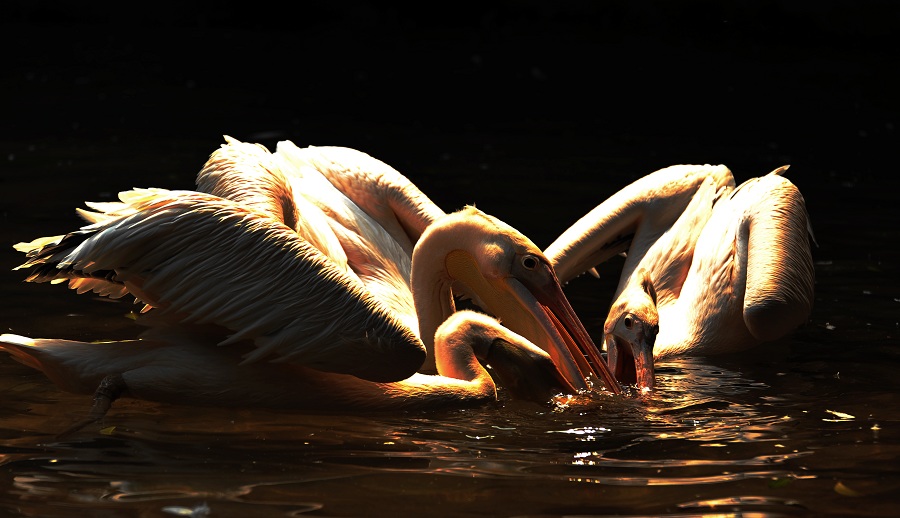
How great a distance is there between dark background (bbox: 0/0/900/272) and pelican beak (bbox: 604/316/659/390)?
283 centimetres

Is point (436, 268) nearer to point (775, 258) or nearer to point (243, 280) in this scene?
point (243, 280)

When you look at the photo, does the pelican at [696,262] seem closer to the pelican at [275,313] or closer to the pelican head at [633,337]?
the pelican head at [633,337]

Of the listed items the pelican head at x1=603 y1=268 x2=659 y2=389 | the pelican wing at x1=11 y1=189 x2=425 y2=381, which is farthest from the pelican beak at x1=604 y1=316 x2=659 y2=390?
the pelican wing at x1=11 y1=189 x2=425 y2=381

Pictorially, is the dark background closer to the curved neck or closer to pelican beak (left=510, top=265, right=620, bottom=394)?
the curved neck

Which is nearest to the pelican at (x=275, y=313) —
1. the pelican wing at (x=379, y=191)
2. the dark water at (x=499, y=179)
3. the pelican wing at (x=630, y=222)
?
the dark water at (x=499, y=179)

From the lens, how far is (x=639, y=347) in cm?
570

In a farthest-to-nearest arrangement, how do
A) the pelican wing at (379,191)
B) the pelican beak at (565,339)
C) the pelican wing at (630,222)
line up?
the pelican wing at (630,222) → the pelican wing at (379,191) → the pelican beak at (565,339)

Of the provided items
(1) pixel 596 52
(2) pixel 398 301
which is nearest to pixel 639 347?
(2) pixel 398 301

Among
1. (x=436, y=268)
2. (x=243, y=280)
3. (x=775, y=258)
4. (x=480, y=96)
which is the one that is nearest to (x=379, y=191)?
(x=436, y=268)

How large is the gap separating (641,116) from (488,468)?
34.5 feet

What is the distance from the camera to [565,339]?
5.69 m

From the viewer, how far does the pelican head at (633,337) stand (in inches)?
224

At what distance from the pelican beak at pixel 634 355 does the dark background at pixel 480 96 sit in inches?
111

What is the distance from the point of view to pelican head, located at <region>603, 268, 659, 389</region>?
5680 mm
